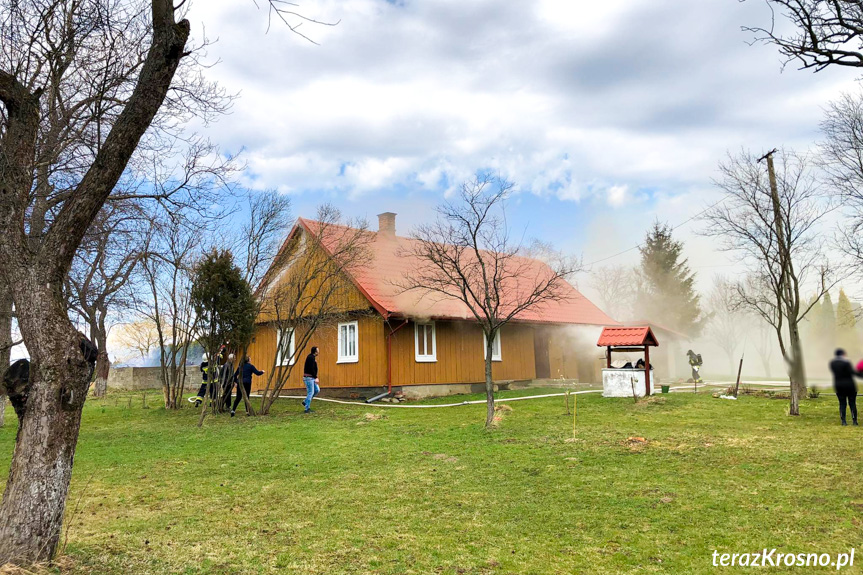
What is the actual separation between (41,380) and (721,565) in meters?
6.29

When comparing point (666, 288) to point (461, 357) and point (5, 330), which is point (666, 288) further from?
point (5, 330)

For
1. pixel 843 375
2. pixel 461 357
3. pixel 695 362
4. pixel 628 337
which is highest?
pixel 628 337

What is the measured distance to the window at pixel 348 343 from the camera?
23.3 meters

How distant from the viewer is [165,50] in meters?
6.40

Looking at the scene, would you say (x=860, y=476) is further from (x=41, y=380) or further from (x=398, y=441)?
(x=41, y=380)

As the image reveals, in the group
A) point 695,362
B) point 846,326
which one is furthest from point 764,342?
point 695,362

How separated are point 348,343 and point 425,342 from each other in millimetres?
3010

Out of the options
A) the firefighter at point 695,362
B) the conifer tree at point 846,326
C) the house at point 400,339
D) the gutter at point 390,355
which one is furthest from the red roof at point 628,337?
the conifer tree at point 846,326

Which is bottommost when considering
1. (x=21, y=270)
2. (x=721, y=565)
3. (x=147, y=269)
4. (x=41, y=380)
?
(x=721, y=565)

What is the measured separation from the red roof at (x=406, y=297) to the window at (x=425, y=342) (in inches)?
37.8

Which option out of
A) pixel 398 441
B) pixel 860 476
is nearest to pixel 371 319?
pixel 398 441

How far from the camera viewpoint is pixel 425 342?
23172mm

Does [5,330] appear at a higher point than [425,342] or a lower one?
higher

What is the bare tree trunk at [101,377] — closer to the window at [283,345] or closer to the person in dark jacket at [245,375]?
the window at [283,345]
